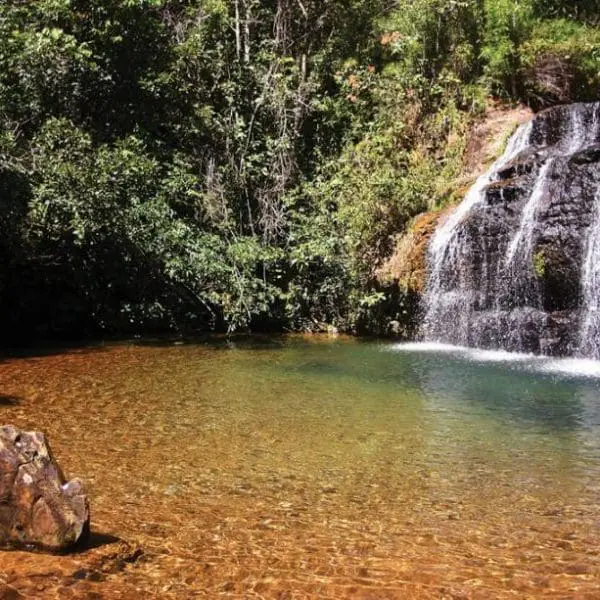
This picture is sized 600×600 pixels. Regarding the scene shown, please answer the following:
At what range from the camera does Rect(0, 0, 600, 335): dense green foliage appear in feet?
44.7

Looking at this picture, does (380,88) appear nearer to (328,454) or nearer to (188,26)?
(188,26)

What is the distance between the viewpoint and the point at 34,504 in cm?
362

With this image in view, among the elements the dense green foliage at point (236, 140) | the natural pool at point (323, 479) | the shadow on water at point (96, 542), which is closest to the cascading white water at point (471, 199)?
the dense green foliage at point (236, 140)

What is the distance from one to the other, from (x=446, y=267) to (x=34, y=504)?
10558mm

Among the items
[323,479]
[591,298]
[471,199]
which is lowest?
[323,479]

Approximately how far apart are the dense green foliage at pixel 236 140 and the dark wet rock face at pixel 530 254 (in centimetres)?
136

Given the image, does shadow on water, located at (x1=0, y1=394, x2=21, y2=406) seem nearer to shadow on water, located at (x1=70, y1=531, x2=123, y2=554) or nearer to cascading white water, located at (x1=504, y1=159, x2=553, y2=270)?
shadow on water, located at (x1=70, y1=531, x2=123, y2=554)

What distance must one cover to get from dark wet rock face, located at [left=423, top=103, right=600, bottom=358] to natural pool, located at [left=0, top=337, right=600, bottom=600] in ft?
5.95

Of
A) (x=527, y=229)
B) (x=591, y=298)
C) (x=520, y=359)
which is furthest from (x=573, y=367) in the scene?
(x=527, y=229)

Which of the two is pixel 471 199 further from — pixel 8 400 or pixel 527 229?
pixel 8 400

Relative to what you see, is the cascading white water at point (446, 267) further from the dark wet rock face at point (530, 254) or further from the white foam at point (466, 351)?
the white foam at point (466, 351)

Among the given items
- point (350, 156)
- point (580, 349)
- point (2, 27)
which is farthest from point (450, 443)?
→ point (2, 27)

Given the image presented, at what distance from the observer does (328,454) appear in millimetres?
5867

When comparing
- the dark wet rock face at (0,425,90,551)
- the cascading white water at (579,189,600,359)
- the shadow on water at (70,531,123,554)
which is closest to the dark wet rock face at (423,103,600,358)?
the cascading white water at (579,189,600,359)
